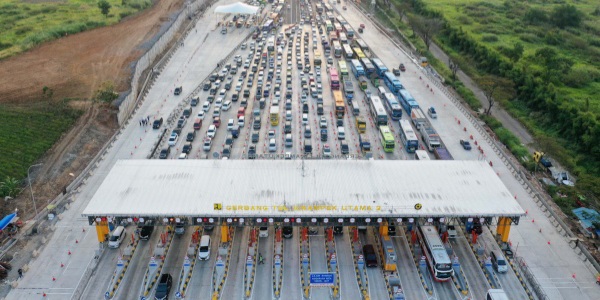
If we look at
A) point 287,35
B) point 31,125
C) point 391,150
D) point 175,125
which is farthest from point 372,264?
point 287,35

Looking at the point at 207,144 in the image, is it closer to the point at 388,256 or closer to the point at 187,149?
the point at 187,149

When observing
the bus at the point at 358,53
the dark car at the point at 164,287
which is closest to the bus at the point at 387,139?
the dark car at the point at 164,287

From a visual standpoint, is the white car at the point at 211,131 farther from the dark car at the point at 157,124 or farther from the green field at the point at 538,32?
the green field at the point at 538,32

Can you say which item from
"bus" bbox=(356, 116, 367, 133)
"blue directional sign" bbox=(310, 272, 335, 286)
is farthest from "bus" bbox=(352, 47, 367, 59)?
"blue directional sign" bbox=(310, 272, 335, 286)

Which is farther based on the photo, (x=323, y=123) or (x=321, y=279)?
(x=323, y=123)

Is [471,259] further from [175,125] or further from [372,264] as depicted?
[175,125]

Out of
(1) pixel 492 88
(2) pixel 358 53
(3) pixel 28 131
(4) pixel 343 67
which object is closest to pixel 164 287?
(3) pixel 28 131

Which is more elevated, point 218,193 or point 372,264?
point 218,193

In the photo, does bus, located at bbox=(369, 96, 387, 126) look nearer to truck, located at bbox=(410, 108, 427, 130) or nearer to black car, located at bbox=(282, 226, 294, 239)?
truck, located at bbox=(410, 108, 427, 130)
